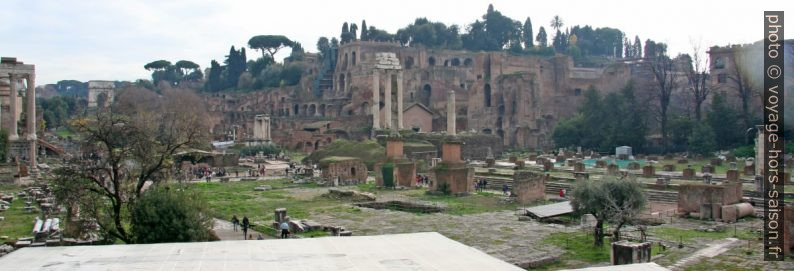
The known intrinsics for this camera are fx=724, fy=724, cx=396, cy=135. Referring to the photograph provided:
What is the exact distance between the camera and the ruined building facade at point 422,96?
6738 cm

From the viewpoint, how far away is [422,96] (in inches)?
3231

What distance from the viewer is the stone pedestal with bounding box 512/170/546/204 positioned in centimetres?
2747

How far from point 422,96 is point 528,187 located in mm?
54793

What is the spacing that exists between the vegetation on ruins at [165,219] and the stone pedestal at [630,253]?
8.75 m

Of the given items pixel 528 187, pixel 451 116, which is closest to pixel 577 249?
pixel 528 187

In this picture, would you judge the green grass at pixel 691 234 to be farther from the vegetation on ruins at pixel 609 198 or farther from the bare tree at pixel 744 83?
the bare tree at pixel 744 83

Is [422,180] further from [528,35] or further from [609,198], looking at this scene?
[528,35]

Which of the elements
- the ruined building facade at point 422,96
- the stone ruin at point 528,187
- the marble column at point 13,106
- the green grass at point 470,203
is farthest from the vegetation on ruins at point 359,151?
the marble column at point 13,106

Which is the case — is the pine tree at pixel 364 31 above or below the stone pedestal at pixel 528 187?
above

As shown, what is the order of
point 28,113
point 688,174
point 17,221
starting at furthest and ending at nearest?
point 28,113 < point 688,174 < point 17,221

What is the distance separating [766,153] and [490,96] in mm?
45241

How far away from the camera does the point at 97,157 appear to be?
17.0 metres

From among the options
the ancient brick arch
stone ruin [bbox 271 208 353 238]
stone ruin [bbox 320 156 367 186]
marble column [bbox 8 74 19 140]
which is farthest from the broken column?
Answer: stone ruin [bbox 271 208 353 238]

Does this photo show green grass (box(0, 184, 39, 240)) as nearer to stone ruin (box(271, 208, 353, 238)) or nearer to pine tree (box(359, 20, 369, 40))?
stone ruin (box(271, 208, 353, 238))
